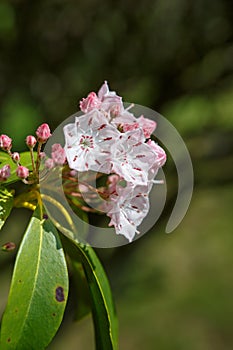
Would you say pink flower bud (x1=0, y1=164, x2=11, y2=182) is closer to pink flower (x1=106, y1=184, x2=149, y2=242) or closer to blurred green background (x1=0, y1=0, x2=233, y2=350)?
pink flower (x1=106, y1=184, x2=149, y2=242)

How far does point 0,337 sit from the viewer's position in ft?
3.96

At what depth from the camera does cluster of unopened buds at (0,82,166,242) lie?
1.23 m

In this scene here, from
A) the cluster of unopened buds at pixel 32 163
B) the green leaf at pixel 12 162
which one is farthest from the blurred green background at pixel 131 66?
the cluster of unopened buds at pixel 32 163

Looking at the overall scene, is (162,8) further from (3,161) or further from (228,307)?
(228,307)

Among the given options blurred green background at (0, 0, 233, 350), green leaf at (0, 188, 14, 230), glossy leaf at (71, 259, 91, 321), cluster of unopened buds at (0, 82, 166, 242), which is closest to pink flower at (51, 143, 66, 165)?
cluster of unopened buds at (0, 82, 166, 242)

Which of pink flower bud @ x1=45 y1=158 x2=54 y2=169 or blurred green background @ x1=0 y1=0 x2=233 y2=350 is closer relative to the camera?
pink flower bud @ x1=45 y1=158 x2=54 y2=169

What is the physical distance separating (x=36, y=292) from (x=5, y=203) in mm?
187

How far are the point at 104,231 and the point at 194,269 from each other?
3169 mm

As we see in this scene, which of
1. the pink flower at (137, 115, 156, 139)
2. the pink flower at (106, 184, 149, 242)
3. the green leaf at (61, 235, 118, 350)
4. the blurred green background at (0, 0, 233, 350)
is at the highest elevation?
the blurred green background at (0, 0, 233, 350)

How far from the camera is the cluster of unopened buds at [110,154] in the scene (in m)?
1.23

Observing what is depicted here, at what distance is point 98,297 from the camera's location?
1.35 meters

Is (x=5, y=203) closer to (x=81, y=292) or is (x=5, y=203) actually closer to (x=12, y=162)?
(x=12, y=162)

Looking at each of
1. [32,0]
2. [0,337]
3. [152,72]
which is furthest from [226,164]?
[0,337]

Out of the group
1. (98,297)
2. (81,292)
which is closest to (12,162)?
(98,297)
